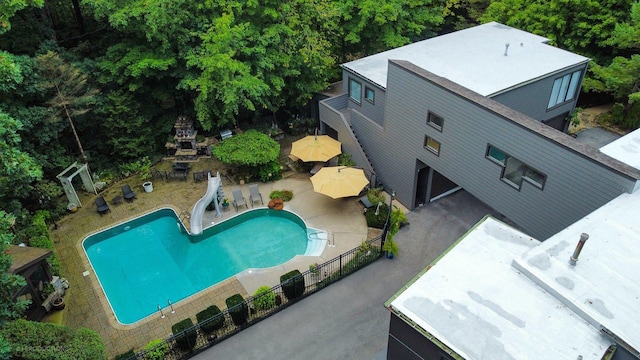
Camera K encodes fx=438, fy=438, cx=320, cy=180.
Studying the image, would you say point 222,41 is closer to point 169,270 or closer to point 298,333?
point 169,270

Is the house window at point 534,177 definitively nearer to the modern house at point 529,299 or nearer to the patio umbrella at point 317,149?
the modern house at point 529,299

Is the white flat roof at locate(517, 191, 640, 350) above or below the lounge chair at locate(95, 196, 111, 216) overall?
above

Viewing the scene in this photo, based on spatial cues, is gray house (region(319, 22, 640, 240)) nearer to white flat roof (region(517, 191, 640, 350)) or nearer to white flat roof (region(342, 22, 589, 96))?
white flat roof (region(342, 22, 589, 96))

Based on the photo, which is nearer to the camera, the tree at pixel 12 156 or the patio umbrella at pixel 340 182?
the tree at pixel 12 156

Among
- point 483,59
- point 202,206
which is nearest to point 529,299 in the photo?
point 483,59

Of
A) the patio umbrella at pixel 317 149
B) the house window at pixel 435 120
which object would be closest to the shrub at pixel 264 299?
the patio umbrella at pixel 317 149

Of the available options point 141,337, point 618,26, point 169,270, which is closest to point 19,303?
point 141,337

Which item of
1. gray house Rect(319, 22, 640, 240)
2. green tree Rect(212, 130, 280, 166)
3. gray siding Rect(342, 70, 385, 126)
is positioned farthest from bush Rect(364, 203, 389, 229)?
green tree Rect(212, 130, 280, 166)
